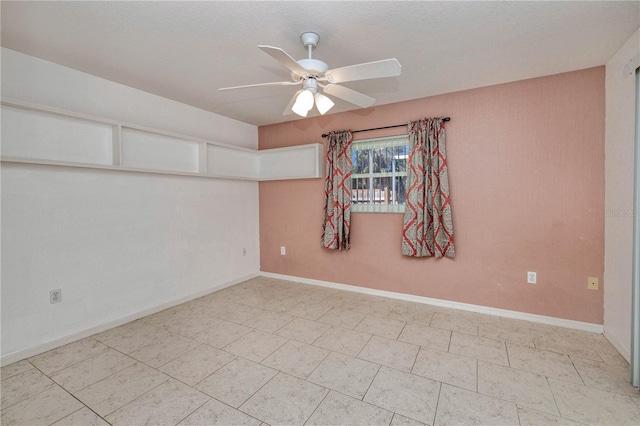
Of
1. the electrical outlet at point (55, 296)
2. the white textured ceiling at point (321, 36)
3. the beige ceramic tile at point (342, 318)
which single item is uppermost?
the white textured ceiling at point (321, 36)

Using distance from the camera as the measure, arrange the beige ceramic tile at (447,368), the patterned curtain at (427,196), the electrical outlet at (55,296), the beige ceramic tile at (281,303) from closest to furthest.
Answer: the beige ceramic tile at (447,368) < the electrical outlet at (55,296) < the patterned curtain at (427,196) < the beige ceramic tile at (281,303)

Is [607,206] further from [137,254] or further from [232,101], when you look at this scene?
[137,254]

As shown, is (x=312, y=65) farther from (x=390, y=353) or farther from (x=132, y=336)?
(x=132, y=336)

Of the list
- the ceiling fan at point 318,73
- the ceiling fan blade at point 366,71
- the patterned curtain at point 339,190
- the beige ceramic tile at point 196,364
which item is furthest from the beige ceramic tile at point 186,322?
the ceiling fan blade at point 366,71

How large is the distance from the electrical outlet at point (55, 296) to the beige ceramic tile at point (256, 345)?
1488 mm

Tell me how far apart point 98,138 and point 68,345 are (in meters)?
1.83

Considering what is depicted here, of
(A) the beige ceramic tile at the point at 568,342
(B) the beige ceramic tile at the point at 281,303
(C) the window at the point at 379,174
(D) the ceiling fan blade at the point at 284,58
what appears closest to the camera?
(D) the ceiling fan blade at the point at 284,58

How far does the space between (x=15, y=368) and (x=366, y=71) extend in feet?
10.7

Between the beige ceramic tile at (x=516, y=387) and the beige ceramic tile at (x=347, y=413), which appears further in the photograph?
the beige ceramic tile at (x=516, y=387)

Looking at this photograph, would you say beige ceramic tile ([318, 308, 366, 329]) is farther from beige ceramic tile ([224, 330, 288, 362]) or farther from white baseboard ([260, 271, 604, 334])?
white baseboard ([260, 271, 604, 334])

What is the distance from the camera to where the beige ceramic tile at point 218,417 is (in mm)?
1584

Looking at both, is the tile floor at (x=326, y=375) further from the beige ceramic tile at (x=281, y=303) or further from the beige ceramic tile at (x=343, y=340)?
the beige ceramic tile at (x=281, y=303)

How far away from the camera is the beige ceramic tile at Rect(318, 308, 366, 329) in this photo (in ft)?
9.28

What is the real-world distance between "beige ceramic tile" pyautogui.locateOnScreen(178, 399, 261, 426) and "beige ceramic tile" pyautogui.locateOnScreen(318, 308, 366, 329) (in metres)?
1.31
